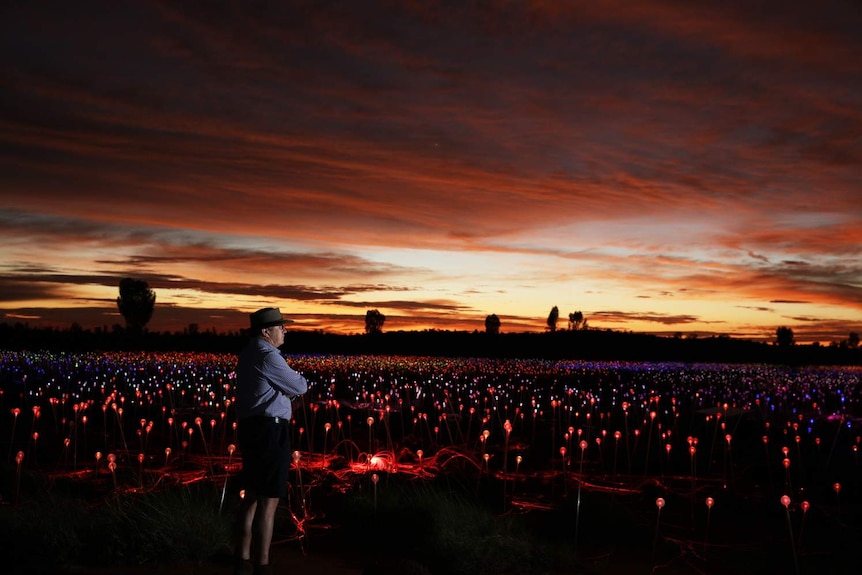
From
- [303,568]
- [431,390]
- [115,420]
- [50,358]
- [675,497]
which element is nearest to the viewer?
[303,568]

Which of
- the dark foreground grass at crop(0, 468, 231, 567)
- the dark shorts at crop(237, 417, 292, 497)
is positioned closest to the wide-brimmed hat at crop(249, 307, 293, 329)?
the dark shorts at crop(237, 417, 292, 497)

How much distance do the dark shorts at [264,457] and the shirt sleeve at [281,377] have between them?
0.29m

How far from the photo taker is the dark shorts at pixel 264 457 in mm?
7105

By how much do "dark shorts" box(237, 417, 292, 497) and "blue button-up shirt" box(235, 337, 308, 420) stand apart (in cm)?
9

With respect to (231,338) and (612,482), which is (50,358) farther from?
(612,482)

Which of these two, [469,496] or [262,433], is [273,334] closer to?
[262,433]

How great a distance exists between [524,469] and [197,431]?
7001 mm

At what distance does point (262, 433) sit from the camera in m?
7.20

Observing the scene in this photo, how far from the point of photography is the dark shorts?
7105 millimetres

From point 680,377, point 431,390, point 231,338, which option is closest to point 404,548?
point 431,390

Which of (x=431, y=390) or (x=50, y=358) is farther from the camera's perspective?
(x=50, y=358)

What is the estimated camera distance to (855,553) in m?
8.60

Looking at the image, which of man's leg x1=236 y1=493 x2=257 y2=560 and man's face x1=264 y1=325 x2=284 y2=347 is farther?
man's face x1=264 y1=325 x2=284 y2=347

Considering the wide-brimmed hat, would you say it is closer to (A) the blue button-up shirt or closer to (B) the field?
(A) the blue button-up shirt
